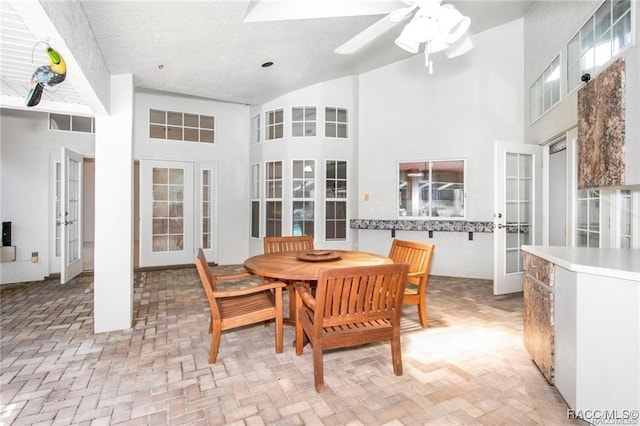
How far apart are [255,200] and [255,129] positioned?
1.43 m

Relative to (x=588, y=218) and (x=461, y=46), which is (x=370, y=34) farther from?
(x=588, y=218)

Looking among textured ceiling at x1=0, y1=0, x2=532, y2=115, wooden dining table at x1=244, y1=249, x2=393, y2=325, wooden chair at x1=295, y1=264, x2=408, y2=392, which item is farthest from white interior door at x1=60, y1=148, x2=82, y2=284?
wooden chair at x1=295, y1=264, x2=408, y2=392

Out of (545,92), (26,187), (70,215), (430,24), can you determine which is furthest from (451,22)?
(26,187)

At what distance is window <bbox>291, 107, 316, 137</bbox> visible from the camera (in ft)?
19.3

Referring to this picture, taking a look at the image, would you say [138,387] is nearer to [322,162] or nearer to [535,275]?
[535,275]

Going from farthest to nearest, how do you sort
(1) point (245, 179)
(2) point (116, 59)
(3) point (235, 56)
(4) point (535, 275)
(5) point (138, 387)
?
(1) point (245, 179) → (3) point (235, 56) → (2) point (116, 59) → (4) point (535, 275) → (5) point (138, 387)

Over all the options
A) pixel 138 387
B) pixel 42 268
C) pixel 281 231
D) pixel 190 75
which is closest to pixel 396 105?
pixel 281 231

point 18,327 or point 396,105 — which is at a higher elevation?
point 396,105

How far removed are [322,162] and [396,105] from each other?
1.68 metres

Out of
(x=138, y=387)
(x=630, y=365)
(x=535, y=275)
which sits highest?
(x=535, y=275)

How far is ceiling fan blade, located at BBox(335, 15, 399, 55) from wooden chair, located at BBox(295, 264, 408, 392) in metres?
1.83

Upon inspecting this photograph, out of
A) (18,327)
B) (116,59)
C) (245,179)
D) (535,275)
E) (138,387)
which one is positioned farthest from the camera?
(245,179)

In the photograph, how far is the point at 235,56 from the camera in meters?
3.69

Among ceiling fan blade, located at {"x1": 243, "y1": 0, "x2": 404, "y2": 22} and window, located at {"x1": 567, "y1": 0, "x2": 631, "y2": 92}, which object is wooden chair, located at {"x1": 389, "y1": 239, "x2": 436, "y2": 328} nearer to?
window, located at {"x1": 567, "y1": 0, "x2": 631, "y2": 92}
